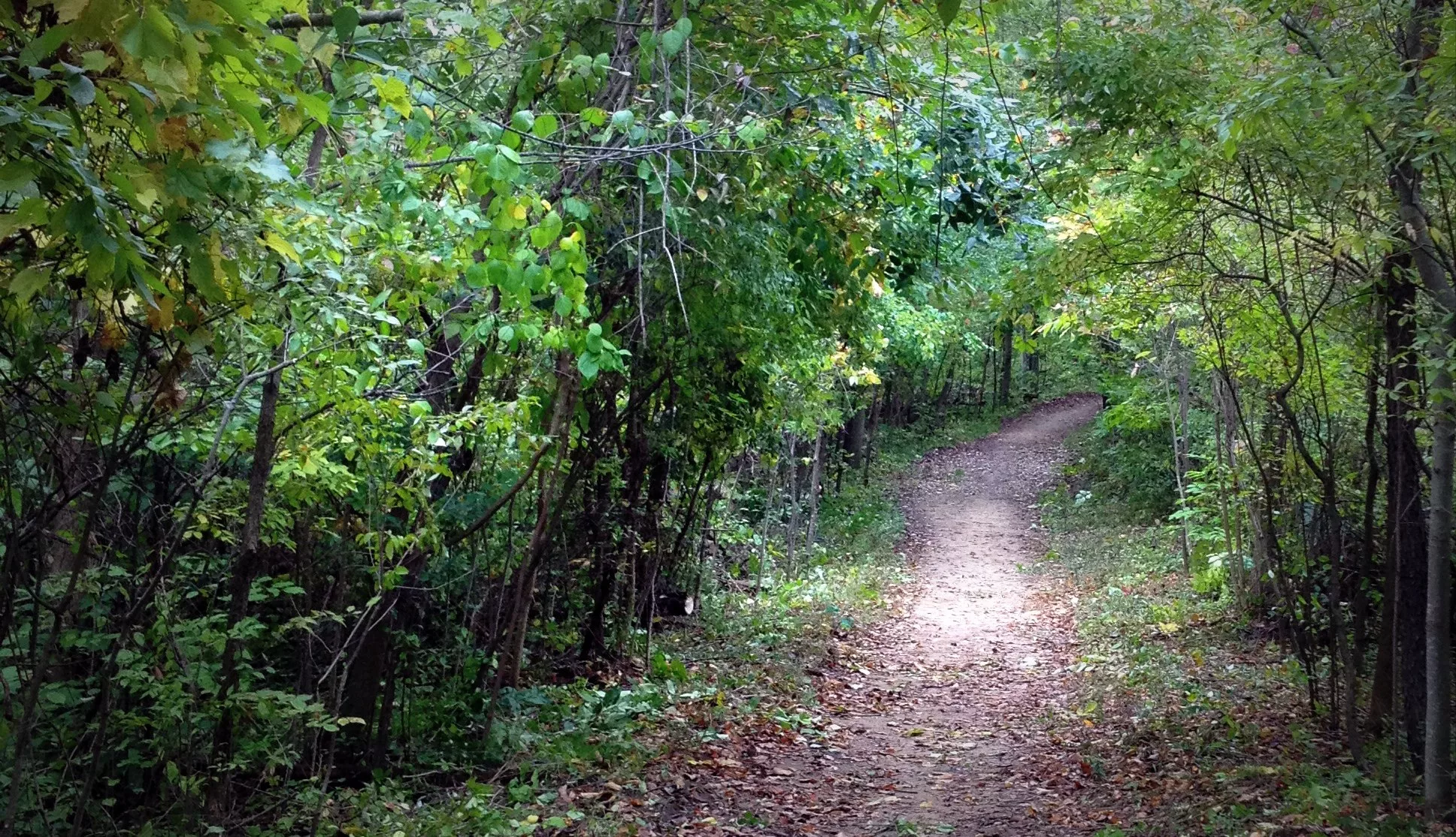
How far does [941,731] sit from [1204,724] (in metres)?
2.18

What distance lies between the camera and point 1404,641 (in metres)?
6.21

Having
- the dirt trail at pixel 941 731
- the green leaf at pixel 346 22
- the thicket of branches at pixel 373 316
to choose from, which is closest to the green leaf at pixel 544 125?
the thicket of branches at pixel 373 316

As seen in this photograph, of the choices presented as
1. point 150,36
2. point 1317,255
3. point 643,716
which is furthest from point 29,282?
point 1317,255

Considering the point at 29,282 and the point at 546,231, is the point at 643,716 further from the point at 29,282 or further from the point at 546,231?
the point at 29,282

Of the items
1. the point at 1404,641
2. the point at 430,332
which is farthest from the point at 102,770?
the point at 1404,641

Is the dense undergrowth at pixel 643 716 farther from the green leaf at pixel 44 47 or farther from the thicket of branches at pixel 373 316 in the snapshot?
the green leaf at pixel 44 47

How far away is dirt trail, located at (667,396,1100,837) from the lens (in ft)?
21.7

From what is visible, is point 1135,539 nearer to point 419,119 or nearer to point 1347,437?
point 1347,437

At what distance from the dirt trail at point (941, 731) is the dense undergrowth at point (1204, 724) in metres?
0.41

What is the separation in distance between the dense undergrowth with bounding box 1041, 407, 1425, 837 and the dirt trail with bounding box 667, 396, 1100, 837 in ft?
1.35

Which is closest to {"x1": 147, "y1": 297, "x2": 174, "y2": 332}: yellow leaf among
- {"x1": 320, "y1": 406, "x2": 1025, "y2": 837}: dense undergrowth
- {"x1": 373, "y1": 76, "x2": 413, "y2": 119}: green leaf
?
{"x1": 373, "y1": 76, "x2": 413, "y2": 119}: green leaf

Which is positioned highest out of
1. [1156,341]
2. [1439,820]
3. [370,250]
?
[1156,341]

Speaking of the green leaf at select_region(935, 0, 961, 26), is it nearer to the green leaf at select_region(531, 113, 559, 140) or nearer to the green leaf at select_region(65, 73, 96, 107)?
the green leaf at select_region(65, 73, 96, 107)

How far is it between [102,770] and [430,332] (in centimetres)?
277
